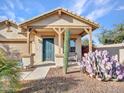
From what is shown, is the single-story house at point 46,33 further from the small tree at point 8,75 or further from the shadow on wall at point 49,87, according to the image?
the small tree at point 8,75

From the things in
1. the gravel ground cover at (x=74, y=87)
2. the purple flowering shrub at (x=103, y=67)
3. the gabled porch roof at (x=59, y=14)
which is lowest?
the gravel ground cover at (x=74, y=87)

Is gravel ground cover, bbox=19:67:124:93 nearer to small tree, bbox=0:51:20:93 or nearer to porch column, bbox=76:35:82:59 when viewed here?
small tree, bbox=0:51:20:93

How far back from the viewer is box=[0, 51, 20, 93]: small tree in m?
7.70

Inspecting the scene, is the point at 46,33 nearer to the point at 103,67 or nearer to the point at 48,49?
the point at 48,49

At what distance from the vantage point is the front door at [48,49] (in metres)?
22.2

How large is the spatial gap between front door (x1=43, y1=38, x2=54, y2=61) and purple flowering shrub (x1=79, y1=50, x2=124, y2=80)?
10.2 meters

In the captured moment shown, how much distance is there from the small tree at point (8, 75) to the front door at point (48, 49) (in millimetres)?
13993

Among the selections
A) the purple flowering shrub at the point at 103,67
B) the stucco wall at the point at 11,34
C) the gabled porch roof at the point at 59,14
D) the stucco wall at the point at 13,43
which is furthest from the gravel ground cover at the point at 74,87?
the stucco wall at the point at 11,34

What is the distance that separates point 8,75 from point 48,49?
1450 centimetres

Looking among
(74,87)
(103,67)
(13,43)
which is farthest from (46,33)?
(74,87)

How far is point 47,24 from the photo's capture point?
17938 mm

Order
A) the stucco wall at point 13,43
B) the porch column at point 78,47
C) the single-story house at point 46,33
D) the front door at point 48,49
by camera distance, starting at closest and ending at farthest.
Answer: the single-story house at point 46,33 → the front door at point 48,49 → the porch column at point 78,47 → the stucco wall at point 13,43

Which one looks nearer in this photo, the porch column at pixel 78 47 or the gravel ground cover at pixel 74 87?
the gravel ground cover at pixel 74 87

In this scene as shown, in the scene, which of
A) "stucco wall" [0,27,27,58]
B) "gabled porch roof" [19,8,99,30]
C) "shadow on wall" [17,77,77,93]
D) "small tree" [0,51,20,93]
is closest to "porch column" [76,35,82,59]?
"gabled porch roof" [19,8,99,30]
